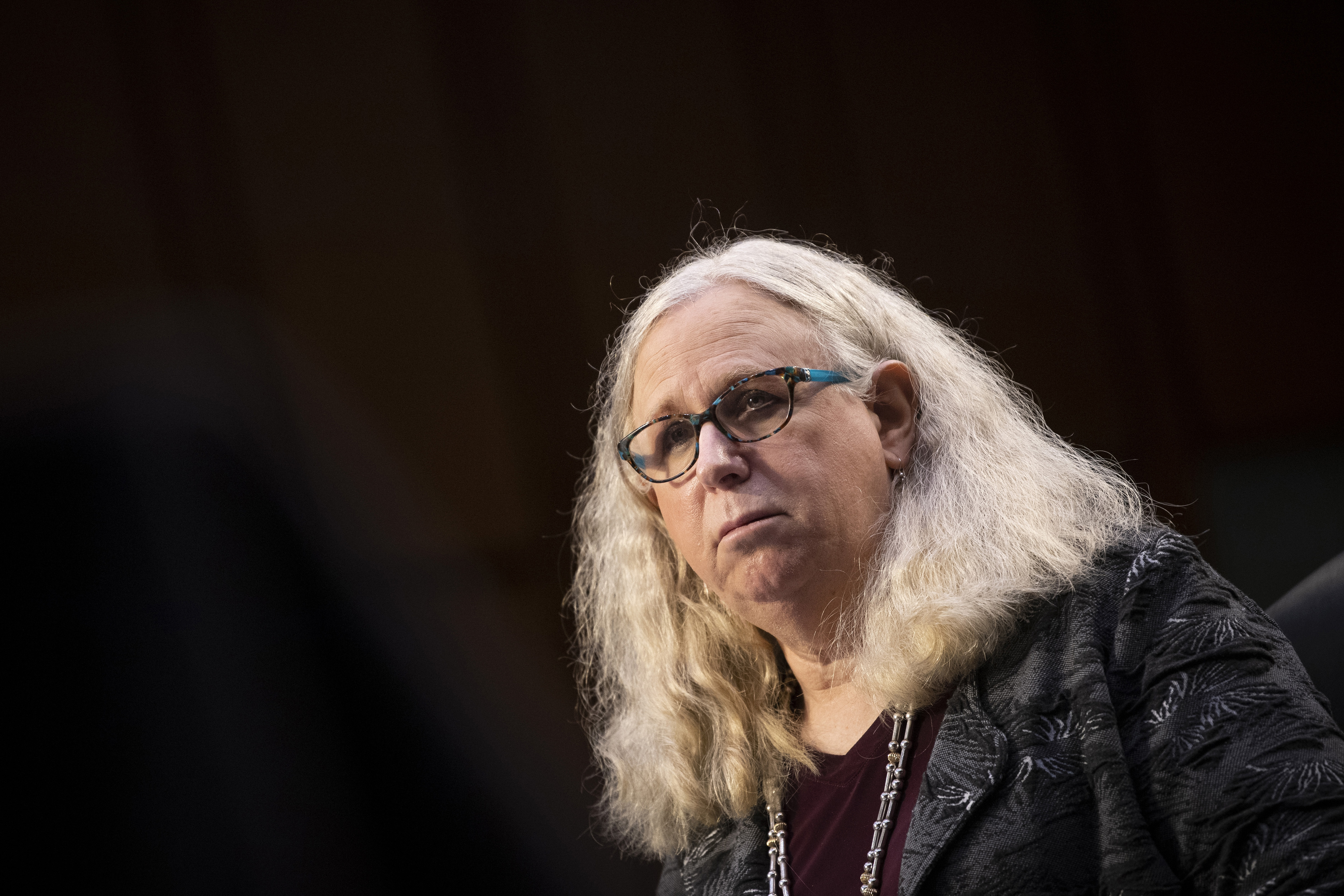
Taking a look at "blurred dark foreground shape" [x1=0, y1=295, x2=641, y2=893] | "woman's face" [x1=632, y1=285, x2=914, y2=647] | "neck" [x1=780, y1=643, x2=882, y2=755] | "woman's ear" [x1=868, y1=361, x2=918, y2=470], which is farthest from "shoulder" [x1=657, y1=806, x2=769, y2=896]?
"blurred dark foreground shape" [x1=0, y1=295, x2=641, y2=893]

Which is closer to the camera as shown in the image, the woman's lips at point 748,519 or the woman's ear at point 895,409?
the woman's lips at point 748,519

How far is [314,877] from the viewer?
168 cm

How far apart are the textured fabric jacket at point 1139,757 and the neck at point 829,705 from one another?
187 mm

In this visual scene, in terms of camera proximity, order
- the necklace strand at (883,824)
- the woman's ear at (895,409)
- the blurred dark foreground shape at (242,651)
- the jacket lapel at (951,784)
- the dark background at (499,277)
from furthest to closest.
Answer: the dark background at (499,277) → the blurred dark foreground shape at (242,651) → the woman's ear at (895,409) → the necklace strand at (883,824) → the jacket lapel at (951,784)

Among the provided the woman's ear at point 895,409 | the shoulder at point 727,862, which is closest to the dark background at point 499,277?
the shoulder at point 727,862

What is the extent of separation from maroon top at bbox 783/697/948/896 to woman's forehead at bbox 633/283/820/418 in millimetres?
480

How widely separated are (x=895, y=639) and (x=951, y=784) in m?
0.19

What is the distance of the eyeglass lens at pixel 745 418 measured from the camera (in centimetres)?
126

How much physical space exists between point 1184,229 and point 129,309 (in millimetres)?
2292

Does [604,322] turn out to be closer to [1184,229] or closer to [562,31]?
[562,31]

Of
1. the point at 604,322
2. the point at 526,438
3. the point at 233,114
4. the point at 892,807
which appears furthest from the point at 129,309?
the point at 892,807

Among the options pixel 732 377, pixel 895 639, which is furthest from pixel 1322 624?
pixel 732 377

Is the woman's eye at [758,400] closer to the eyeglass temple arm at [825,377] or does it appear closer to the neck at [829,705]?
the eyeglass temple arm at [825,377]

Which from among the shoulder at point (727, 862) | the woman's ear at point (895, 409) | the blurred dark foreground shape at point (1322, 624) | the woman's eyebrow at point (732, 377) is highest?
the woman's eyebrow at point (732, 377)
